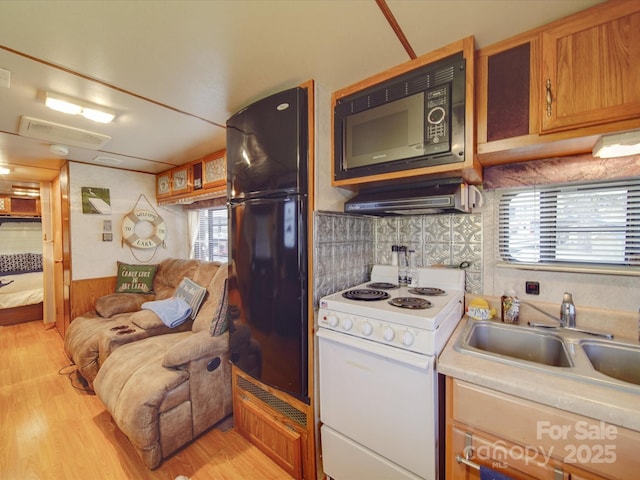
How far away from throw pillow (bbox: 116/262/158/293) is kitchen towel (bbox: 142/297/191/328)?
0.81m

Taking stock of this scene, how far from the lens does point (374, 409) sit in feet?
4.10

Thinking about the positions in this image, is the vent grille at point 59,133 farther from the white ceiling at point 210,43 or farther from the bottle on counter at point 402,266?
the bottle on counter at point 402,266

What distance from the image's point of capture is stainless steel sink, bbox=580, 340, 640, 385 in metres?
1.14

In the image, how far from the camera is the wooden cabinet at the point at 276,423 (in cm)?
152

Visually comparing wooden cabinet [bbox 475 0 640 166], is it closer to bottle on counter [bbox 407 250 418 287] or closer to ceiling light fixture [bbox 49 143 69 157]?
bottle on counter [bbox 407 250 418 287]

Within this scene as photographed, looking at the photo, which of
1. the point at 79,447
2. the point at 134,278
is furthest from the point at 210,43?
the point at 134,278

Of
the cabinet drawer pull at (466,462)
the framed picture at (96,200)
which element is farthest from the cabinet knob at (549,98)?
the framed picture at (96,200)

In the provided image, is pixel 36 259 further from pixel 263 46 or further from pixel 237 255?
pixel 263 46

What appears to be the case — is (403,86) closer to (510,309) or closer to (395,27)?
(395,27)

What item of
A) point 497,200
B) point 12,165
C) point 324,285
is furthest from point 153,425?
point 12,165

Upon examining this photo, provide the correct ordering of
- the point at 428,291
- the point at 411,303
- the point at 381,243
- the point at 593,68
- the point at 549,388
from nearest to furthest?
the point at 549,388, the point at 593,68, the point at 411,303, the point at 428,291, the point at 381,243

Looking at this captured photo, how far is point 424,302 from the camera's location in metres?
1.37

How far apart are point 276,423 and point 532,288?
5.64 feet

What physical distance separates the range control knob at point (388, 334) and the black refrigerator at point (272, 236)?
17.7 inches
